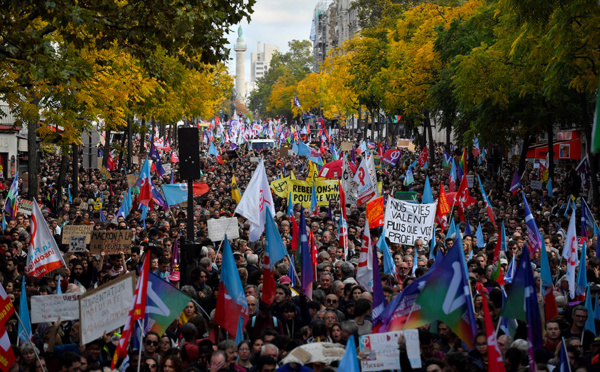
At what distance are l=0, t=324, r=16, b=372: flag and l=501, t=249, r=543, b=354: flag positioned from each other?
15.3ft

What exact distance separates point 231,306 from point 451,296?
9.18ft

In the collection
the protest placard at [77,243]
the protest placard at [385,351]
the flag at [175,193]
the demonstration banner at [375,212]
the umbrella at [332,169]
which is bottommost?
the protest placard at [385,351]

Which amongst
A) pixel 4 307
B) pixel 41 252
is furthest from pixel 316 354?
pixel 41 252

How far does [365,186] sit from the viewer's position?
21297 mm

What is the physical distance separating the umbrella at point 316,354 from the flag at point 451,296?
0.87m

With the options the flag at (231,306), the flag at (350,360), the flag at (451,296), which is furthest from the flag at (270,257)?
the flag at (350,360)

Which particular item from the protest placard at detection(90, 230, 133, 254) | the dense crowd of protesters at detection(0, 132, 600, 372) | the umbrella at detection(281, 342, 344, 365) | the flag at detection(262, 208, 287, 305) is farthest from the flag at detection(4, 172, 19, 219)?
the umbrella at detection(281, 342, 344, 365)

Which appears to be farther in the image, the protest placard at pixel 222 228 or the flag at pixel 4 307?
the protest placard at pixel 222 228

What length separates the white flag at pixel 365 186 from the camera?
2117cm

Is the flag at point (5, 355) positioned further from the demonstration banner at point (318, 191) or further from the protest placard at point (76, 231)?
the demonstration banner at point (318, 191)

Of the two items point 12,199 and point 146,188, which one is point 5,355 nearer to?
point 146,188

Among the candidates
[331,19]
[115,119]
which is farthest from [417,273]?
[331,19]

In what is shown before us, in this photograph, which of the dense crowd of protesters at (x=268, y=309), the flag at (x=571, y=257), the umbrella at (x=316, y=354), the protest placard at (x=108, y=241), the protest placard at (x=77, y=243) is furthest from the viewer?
the protest placard at (x=77, y=243)

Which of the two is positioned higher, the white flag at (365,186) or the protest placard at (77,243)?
the white flag at (365,186)
